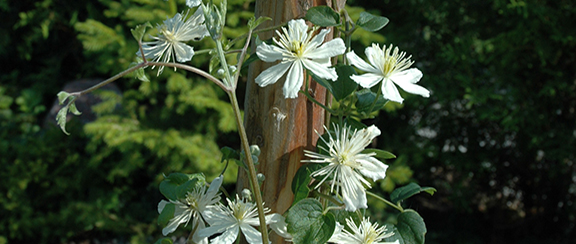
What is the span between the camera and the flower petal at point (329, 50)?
2.25ft

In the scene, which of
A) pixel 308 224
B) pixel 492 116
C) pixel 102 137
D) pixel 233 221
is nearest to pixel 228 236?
pixel 233 221

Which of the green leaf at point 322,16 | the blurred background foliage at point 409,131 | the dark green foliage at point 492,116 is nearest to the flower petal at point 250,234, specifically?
the green leaf at point 322,16

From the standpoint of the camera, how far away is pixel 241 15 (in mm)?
2598

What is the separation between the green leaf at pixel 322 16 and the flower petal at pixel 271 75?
10 cm

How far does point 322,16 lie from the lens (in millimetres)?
765

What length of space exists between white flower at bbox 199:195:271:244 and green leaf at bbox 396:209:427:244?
0.23 m

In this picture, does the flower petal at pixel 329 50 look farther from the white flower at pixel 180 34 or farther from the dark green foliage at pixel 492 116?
the dark green foliage at pixel 492 116

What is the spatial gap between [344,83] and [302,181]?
181 mm

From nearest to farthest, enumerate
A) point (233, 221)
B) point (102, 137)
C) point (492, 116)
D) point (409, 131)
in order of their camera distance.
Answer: point (233, 221) → point (492, 116) → point (102, 137) → point (409, 131)

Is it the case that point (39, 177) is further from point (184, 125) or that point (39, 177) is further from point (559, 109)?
point (559, 109)

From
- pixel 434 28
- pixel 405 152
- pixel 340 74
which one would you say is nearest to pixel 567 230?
pixel 405 152

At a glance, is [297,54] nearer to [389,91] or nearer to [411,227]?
[389,91]

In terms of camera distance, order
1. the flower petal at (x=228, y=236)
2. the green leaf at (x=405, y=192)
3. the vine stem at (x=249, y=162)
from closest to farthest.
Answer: the vine stem at (x=249, y=162) → the flower petal at (x=228, y=236) → the green leaf at (x=405, y=192)

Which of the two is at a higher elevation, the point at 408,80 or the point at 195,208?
the point at 408,80
